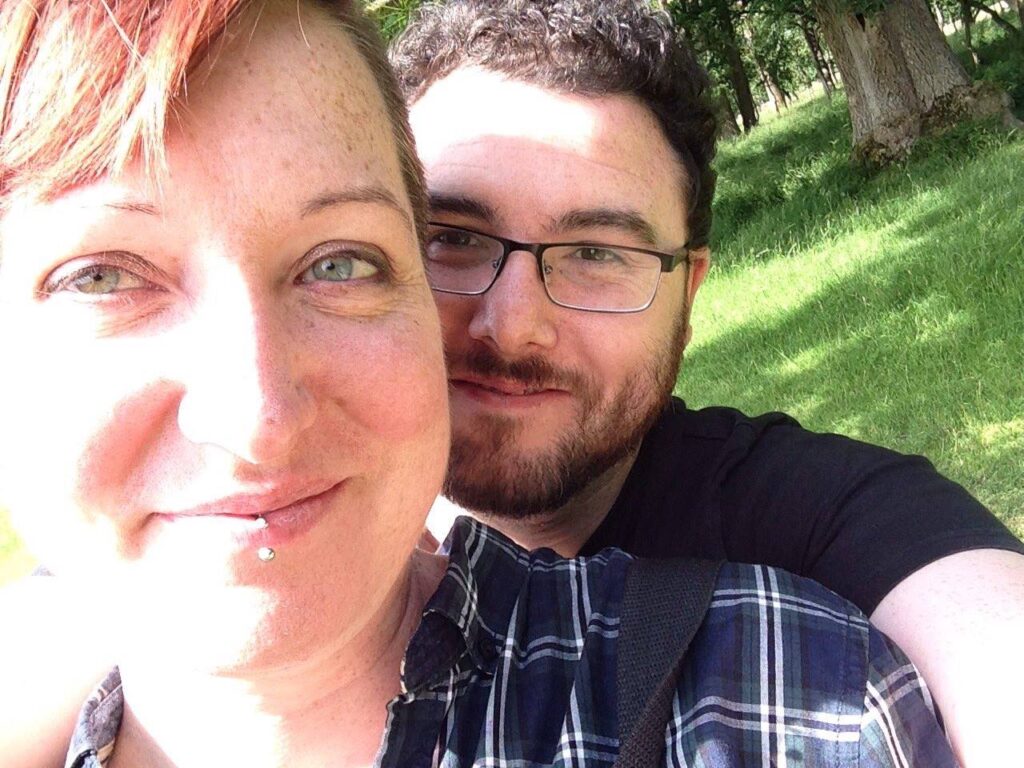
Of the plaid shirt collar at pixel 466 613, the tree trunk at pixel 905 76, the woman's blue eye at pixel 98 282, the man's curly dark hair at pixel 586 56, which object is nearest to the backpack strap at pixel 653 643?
the plaid shirt collar at pixel 466 613

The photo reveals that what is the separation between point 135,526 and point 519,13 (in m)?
1.83

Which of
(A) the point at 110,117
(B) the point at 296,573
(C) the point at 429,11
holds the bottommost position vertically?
(B) the point at 296,573

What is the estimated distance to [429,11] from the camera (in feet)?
9.41

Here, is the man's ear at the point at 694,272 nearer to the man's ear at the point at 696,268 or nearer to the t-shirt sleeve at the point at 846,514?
the man's ear at the point at 696,268

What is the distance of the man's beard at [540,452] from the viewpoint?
2305mm

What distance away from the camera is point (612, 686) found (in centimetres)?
139

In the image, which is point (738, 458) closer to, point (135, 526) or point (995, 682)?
point (995, 682)

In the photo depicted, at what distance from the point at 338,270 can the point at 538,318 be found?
954 millimetres

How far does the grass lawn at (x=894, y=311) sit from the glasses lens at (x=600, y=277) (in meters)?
2.42

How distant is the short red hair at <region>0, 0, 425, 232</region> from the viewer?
1153 mm

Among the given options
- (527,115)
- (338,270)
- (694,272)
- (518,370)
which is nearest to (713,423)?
(518,370)

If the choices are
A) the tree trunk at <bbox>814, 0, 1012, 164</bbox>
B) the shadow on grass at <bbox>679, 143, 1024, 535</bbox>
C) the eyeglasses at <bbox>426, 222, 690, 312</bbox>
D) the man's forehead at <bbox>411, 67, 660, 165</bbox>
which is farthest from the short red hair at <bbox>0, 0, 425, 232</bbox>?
the tree trunk at <bbox>814, 0, 1012, 164</bbox>

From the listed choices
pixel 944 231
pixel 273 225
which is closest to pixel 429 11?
pixel 273 225

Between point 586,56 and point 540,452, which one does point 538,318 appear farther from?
point 586,56
